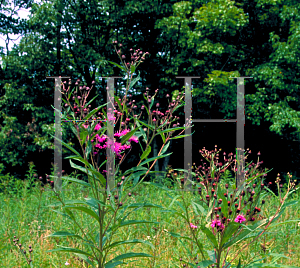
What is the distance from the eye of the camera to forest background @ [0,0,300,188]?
10.5 meters

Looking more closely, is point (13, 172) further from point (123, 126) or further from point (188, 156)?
point (123, 126)

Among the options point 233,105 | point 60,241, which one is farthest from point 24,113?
point 60,241

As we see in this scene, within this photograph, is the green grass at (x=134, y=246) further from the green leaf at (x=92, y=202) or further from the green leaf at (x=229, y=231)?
the green leaf at (x=92, y=202)

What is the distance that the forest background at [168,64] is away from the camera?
10.5 metres

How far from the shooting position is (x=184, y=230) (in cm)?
394

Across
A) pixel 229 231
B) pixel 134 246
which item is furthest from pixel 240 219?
pixel 134 246

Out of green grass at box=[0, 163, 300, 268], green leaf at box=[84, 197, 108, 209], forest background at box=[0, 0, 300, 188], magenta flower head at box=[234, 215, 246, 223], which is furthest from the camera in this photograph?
forest background at box=[0, 0, 300, 188]

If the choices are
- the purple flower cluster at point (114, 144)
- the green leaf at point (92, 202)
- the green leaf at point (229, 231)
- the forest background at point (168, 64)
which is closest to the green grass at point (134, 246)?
the green leaf at point (229, 231)

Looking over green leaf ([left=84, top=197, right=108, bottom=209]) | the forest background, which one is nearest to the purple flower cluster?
green leaf ([left=84, top=197, right=108, bottom=209])

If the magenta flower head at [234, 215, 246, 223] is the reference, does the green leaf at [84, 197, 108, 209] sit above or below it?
above

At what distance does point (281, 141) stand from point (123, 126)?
12.4 m

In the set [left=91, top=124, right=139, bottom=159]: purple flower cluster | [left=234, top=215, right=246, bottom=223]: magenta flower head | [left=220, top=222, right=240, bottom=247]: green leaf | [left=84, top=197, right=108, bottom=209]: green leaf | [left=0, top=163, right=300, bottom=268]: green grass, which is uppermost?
[left=91, top=124, right=139, bottom=159]: purple flower cluster

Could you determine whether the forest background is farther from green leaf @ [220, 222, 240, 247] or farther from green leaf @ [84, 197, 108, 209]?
green leaf @ [220, 222, 240, 247]

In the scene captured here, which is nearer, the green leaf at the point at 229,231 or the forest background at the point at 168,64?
the green leaf at the point at 229,231
